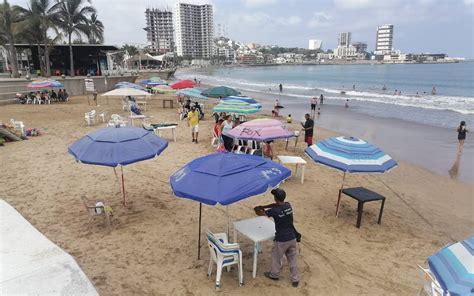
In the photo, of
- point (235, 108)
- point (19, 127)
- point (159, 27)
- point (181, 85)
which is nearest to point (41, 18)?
point (181, 85)

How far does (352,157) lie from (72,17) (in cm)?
3706

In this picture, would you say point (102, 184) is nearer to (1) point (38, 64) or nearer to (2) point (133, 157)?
(2) point (133, 157)

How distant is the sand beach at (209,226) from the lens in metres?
5.11

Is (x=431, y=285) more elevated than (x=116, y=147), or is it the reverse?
(x=116, y=147)

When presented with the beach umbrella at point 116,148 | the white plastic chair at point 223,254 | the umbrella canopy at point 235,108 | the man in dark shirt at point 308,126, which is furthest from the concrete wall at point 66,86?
the white plastic chair at point 223,254

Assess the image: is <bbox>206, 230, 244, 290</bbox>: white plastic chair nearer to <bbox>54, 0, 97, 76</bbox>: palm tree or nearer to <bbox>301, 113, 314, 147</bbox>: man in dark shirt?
<bbox>301, 113, 314, 147</bbox>: man in dark shirt

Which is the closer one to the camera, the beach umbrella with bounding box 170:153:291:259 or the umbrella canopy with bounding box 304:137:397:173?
the beach umbrella with bounding box 170:153:291:259

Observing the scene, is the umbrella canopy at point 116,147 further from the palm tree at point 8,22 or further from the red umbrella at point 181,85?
the palm tree at point 8,22

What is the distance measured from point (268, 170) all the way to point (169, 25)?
197080 mm

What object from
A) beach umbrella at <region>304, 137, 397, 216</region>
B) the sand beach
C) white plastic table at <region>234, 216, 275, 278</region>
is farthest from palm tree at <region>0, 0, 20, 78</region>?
white plastic table at <region>234, 216, 275, 278</region>

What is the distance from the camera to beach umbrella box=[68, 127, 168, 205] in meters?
5.88

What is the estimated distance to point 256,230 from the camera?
5281mm

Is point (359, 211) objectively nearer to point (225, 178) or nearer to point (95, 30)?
point (225, 178)

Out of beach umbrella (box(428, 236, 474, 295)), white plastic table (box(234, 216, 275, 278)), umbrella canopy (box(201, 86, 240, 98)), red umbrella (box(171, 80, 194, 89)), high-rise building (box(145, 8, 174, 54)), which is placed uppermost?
high-rise building (box(145, 8, 174, 54))
